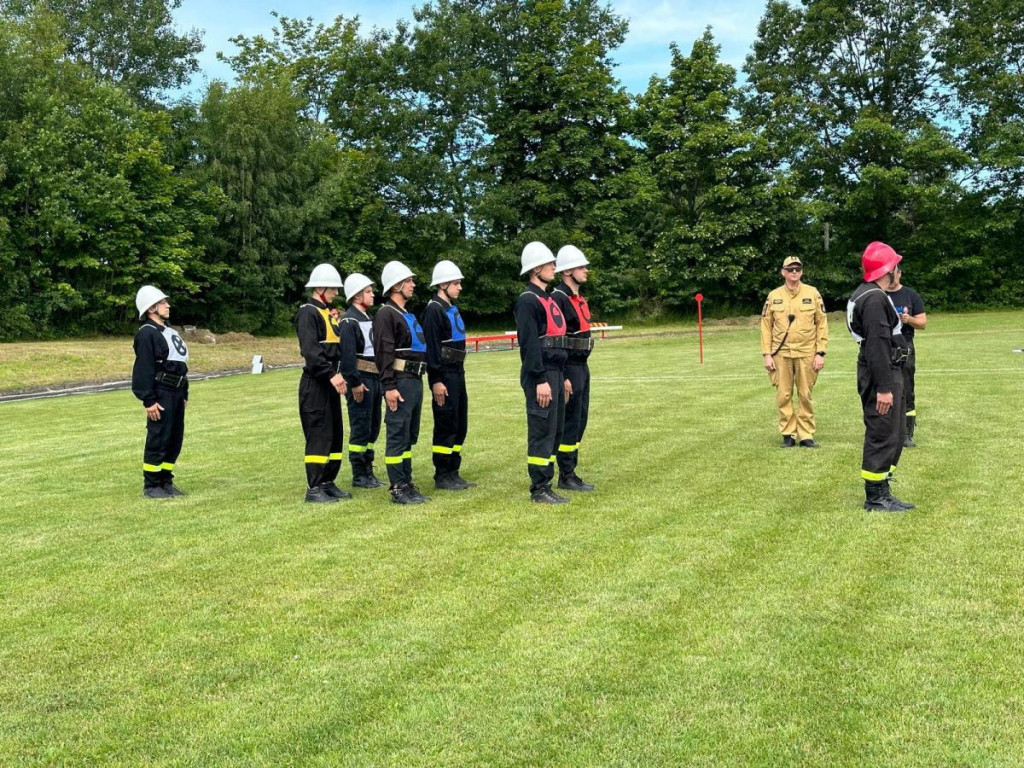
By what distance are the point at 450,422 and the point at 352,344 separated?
1.35m

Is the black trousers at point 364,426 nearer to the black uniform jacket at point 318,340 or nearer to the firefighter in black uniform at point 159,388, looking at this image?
the black uniform jacket at point 318,340

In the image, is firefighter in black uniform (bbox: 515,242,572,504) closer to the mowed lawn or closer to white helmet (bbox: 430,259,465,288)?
the mowed lawn

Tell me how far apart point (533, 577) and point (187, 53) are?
5912 cm

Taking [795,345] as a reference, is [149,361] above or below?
above

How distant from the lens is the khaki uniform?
37.5 feet

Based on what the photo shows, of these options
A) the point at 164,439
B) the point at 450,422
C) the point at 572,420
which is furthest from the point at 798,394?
the point at 164,439

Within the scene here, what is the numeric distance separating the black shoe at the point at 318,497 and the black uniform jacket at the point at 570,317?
9.11ft

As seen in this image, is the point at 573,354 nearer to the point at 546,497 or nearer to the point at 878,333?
the point at 546,497

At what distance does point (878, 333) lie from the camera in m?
7.62

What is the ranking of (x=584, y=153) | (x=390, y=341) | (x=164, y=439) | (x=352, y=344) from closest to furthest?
(x=390, y=341) < (x=164, y=439) < (x=352, y=344) < (x=584, y=153)

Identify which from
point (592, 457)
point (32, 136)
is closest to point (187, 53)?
point (32, 136)

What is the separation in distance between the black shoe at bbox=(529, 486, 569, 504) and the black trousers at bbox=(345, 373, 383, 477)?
2.24 metres

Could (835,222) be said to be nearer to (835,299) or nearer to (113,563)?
(835,299)

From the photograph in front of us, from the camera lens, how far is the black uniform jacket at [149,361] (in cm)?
930
